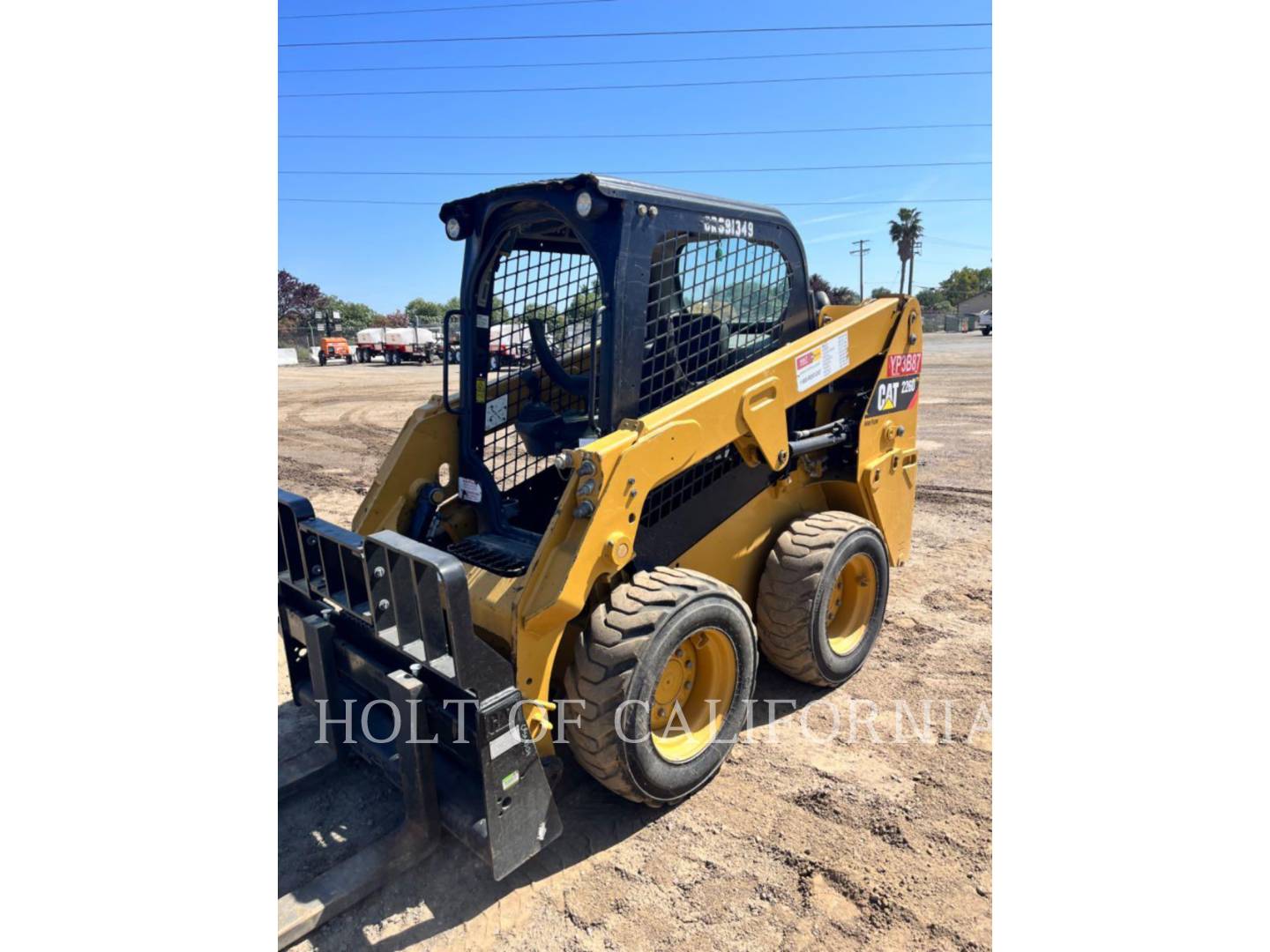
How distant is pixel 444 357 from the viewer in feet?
12.7

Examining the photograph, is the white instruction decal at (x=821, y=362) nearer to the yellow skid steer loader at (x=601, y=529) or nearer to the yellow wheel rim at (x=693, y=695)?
the yellow skid steer loader at (x=601, y=529)

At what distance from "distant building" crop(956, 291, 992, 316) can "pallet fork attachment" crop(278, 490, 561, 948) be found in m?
68.5

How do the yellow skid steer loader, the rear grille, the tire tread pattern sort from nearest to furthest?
the yellow skid steer loader
the rear grille
the tire tread pattern

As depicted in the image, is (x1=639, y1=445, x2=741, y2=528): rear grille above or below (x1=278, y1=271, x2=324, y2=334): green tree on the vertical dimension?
below

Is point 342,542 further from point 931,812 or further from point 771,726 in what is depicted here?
point 931,812

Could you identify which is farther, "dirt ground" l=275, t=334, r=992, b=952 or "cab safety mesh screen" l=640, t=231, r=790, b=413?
"cab safety mesh screen" l=640, t=231, r=790, b=413

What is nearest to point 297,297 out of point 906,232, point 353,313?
point 353,313

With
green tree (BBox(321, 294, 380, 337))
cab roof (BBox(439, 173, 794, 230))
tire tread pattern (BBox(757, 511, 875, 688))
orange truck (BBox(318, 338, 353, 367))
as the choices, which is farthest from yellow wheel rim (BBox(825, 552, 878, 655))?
green tree (BBox(321, 294, 380, 337))

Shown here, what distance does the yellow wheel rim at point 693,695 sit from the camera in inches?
124

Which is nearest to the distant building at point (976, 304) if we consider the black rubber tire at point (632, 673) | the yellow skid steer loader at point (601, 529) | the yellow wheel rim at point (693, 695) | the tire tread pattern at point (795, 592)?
the yellow skid steer loader at point (601, 529)

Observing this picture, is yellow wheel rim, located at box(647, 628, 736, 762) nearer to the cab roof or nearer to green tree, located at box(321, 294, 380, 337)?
the cab roof

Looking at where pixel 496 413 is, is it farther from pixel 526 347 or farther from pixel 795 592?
pixel 795 592

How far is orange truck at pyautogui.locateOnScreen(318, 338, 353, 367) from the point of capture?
125 feet

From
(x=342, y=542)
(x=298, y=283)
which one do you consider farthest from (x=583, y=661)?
(x=298, y=283)
